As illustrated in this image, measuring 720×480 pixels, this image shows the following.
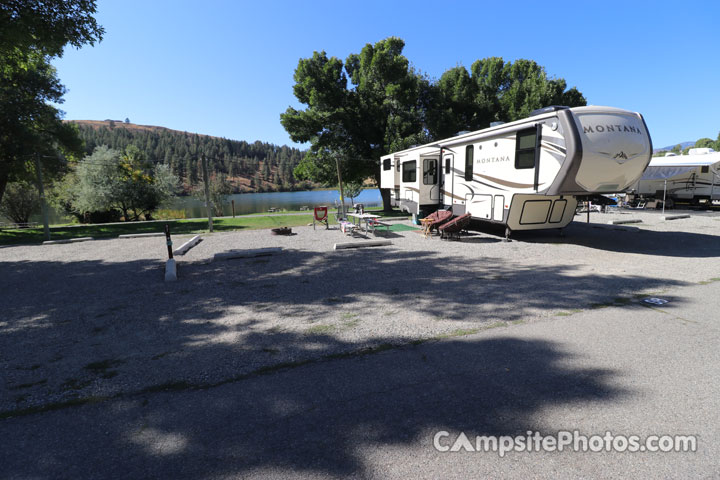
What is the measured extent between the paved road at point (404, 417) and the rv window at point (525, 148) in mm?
6649

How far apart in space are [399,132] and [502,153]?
12.7 meters

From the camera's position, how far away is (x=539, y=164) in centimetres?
914

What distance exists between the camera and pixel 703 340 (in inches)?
149

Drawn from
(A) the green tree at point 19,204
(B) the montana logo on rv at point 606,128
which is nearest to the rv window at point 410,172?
(B) the montana logo on rv at point 606,128

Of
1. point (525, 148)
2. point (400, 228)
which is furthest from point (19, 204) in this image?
point (525, 148)

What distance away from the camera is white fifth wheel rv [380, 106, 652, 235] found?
838 centimetres

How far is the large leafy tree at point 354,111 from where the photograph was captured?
2236cm

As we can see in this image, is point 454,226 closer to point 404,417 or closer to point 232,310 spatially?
point 232,310

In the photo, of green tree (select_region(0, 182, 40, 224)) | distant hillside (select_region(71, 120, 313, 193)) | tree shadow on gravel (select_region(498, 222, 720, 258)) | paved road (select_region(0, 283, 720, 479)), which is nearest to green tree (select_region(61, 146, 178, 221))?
green tree (select_region(0, 182, 40, 224))

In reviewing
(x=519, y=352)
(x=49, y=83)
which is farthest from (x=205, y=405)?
(x=49, y=83)

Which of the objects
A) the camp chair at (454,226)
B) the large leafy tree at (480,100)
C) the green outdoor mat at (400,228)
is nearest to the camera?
the camp chair at (454,226)

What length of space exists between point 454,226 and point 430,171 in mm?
4010

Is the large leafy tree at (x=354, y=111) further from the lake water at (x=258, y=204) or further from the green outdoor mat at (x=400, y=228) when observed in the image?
the green outdoor mat at (x=400, y=228)

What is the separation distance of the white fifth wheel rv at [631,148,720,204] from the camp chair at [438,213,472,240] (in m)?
13.9
